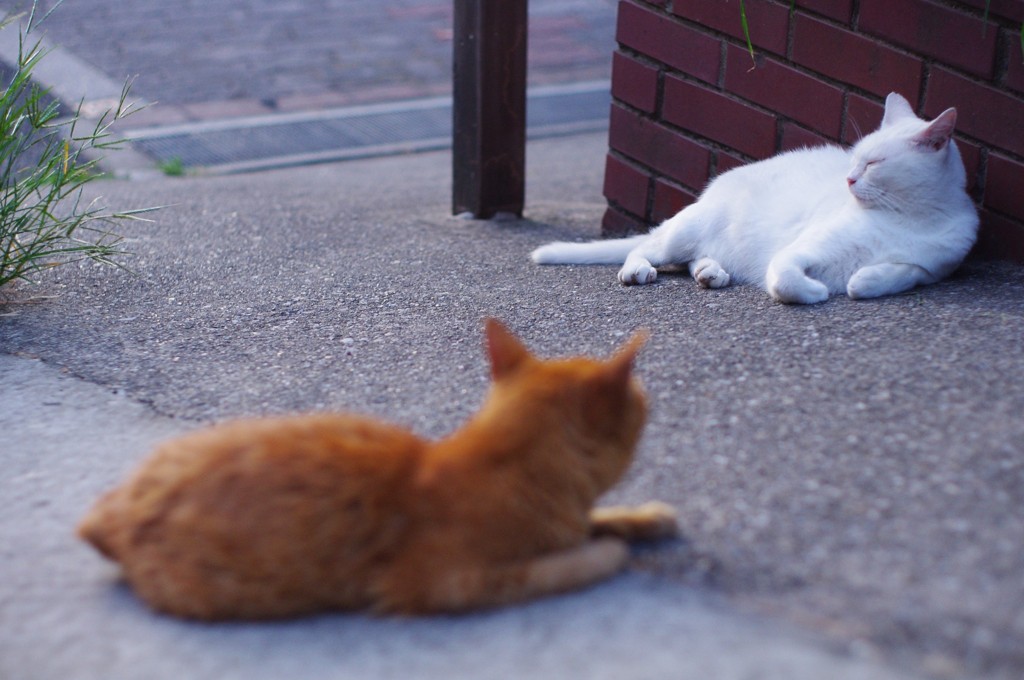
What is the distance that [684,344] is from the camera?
8.21ft

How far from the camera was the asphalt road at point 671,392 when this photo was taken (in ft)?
5.03

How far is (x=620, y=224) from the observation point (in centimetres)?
405

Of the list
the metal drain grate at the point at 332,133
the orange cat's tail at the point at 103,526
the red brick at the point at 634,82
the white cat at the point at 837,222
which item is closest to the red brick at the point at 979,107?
the white cat at the point at 837,222

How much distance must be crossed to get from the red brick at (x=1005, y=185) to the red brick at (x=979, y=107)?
0.15ft

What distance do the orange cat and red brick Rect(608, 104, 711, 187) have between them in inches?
90.1

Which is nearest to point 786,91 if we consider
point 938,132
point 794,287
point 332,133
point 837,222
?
point 837,222

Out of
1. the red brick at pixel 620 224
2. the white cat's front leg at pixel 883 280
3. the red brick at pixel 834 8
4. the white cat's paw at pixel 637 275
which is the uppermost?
the red brick at pixel 834 8

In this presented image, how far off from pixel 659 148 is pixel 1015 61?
1.33 metres

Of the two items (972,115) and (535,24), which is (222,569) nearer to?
(972,115)

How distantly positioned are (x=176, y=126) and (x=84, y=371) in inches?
170

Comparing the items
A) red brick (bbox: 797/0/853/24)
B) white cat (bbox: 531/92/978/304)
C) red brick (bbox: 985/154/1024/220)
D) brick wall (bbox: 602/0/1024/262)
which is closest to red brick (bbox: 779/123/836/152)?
brick wall (bbox: 602/0/1024/262)

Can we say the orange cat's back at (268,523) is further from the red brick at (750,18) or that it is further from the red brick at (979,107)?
the red brick at (750,18)

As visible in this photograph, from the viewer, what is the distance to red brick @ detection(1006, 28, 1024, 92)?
278 cm

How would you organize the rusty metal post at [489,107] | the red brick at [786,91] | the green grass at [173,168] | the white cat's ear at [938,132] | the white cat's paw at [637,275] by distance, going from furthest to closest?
the green grass at [173,168]
the rusty metal post at [489,107]
the red brick at [786,91]
the white cat's paw at [637,275]
the white cat's ear at [938,132]
